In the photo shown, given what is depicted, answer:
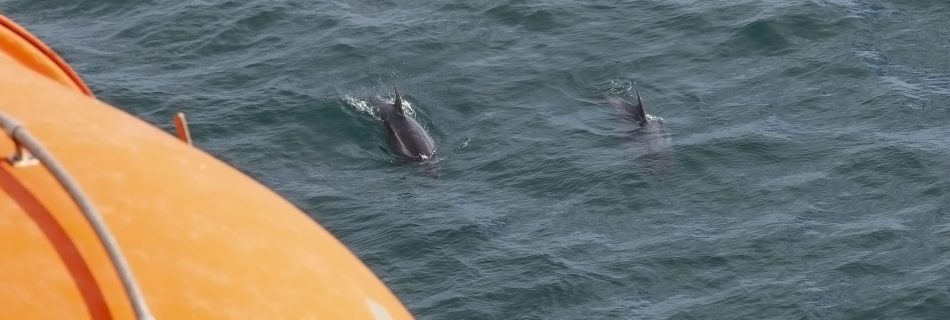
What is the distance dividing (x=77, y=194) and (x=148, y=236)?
0.26 metres

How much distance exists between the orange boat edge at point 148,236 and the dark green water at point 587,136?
348 inches

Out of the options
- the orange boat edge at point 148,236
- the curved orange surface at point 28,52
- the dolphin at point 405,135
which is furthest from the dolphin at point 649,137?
the orange boat edge at point 148,236

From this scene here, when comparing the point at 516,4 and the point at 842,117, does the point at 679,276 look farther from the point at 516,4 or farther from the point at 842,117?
the point at 516,4

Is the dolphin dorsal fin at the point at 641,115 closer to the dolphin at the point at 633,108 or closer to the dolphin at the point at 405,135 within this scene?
the dolphin at the point at 633,108

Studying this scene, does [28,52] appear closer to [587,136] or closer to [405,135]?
[405,135]

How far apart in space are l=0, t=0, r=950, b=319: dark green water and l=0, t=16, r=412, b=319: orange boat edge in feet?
29.0

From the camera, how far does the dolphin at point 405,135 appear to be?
1614cm

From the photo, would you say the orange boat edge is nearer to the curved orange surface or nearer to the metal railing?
the metal railing

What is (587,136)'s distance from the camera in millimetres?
16969

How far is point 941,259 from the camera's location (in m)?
13.6

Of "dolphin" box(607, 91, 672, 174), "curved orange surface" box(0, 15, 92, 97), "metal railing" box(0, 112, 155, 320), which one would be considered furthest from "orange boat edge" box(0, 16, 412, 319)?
"dolphin" box(607, 91, 672, 174)

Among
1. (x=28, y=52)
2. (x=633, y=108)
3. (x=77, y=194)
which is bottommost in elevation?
(x=633, y=108)

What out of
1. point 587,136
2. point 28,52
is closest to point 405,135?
point 587,136

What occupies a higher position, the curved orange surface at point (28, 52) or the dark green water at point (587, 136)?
the curved orange surface at point (28, 52)
